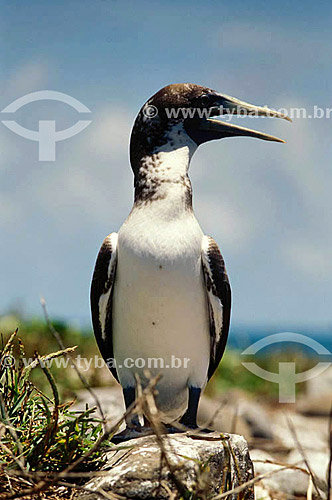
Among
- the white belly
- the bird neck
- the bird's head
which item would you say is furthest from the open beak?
the white belly

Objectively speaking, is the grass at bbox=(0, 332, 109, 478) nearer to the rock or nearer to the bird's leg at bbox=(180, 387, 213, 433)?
the rock

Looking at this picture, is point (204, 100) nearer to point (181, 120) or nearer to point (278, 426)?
point (181, 120)

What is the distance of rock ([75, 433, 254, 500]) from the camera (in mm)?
3199

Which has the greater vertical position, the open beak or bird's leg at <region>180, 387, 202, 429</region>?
the open beak

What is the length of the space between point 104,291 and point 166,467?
1571mm

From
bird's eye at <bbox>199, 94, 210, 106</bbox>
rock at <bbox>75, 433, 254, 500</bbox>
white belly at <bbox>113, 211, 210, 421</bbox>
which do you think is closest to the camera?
rock at <bbox>75, 433, 254, 500</bbox>

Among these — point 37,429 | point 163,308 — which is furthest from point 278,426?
point 37,429

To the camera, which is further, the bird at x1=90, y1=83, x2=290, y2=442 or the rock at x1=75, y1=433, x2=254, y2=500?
the bird at x1=90, y1=83, x2=290, y2=442

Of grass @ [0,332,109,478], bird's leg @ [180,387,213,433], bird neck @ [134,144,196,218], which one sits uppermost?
bird neck @ [134,144,196,218]

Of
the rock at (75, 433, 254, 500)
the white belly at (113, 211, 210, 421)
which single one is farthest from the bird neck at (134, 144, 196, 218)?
the rock at (75, 433, 254, 500)

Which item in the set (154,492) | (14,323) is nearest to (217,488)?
(154,492)

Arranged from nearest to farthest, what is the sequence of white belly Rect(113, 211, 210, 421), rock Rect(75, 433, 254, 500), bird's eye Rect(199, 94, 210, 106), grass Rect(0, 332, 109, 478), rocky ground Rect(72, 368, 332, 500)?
rock Rect(75, 433, 254, 500), grass Rect(0, 332, 109, 478), white belly Rect(113, 211, 210, 421), bird's eye Rect(199, 94, 210, 106), rocky ground Rect(72, 368, 332, 500)

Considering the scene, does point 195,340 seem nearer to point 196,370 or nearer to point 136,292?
point 196,370

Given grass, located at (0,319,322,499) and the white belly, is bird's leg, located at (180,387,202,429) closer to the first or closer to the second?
the white belly
